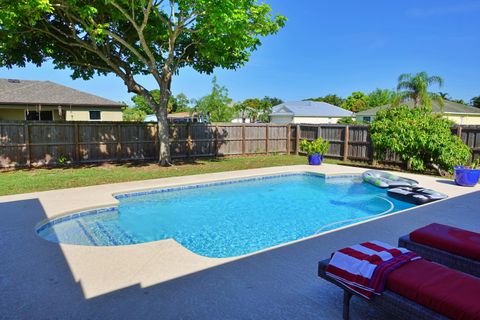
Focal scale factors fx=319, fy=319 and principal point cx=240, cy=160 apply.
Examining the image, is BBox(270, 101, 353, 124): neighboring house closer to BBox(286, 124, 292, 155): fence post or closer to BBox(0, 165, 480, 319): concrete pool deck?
BBox(286, 124, 292, 155): fence post

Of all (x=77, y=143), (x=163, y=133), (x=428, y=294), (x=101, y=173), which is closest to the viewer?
(x=428, y=294)

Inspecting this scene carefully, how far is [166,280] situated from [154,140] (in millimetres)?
11469

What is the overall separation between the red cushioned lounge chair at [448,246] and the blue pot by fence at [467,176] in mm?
6509

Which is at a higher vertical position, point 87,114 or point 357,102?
point 357,102

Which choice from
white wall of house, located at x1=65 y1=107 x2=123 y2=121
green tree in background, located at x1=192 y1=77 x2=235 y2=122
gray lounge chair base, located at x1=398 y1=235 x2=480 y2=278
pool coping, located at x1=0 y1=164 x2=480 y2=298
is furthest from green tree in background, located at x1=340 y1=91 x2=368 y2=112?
gray lounge chair base, located at x1=398 y1=235 x2=480 y2=278

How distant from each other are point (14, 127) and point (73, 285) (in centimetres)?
1071

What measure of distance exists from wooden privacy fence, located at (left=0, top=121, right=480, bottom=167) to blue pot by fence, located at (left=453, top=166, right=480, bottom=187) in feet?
8.58

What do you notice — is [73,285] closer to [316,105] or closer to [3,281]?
[3,281]

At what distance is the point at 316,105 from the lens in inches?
1480

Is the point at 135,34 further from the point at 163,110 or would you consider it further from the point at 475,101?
the point at 475,101

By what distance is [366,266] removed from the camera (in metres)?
2.72

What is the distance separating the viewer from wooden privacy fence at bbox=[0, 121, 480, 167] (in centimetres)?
1178

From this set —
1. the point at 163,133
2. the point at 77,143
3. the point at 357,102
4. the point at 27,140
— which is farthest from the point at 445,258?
the point at 357,102

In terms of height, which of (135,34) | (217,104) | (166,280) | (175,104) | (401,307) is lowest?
(166,280)
